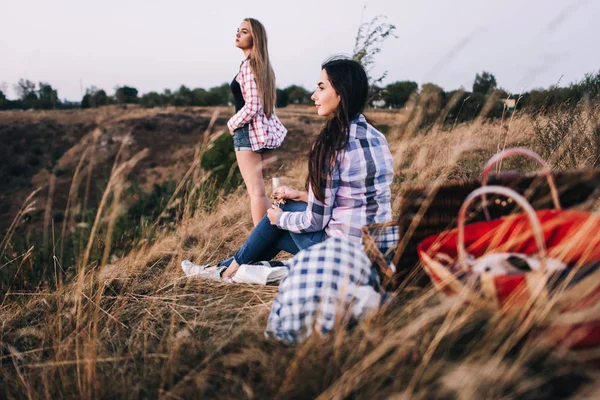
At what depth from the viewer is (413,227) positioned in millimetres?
1388

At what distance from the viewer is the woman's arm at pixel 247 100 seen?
310 cm

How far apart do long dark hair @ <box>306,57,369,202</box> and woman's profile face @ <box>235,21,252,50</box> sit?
4.37 feet

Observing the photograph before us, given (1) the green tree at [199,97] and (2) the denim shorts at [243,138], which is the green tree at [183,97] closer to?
(1) the green tree at [199,97]

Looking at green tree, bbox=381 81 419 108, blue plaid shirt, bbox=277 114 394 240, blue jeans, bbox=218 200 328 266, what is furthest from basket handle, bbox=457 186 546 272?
green tree, bbox=381 81 419 108

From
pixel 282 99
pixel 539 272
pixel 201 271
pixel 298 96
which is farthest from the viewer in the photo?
pixel 298 96

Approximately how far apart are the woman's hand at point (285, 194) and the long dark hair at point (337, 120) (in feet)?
1.24

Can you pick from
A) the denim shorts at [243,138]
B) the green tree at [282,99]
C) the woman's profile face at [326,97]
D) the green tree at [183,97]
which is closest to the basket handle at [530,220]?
the woman's profile face at [326,97]

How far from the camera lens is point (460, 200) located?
55.1 inches

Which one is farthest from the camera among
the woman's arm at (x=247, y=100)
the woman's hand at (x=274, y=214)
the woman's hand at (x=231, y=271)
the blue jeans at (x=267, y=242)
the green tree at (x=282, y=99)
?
the green tree at (x=282, y=99)

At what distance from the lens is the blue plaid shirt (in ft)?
6.24

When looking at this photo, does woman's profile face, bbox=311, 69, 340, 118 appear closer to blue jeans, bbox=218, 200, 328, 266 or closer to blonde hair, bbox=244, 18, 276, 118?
blue jeans, bbox=218, 200, 328, 266

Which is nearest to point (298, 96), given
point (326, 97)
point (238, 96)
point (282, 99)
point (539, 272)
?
point (282, 99)

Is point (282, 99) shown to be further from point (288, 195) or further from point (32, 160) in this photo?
point (288, 195)

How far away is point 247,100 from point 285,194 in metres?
1.07
